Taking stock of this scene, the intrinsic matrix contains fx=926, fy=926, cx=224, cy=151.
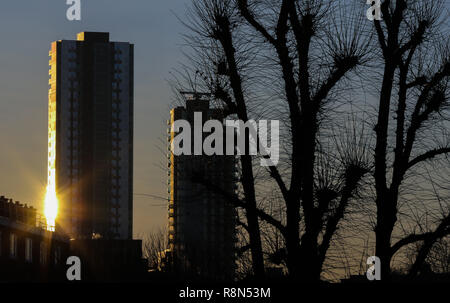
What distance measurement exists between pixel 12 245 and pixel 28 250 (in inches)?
230

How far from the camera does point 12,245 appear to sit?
68.8 metres

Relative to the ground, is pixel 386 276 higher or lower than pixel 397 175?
lower

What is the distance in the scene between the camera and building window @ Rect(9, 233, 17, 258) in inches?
2689

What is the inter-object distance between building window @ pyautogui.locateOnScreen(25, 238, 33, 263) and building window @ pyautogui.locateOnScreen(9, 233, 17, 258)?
3048 millimetres

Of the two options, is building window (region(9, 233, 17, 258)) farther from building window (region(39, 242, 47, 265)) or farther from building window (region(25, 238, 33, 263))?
building window (region(39, 242, 47, 265))

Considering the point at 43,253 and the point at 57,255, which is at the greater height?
the point at 43,253

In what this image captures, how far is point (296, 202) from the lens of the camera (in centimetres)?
1570

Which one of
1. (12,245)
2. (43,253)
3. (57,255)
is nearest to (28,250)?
(12,245)

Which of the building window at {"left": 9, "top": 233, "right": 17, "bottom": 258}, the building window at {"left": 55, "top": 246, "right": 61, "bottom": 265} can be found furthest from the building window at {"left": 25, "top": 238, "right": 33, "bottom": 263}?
the building window at {"left": 55, "top": 246, "right": 61, "bottom": 265}

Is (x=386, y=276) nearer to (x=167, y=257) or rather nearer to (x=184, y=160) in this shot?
(x=184, y=160)

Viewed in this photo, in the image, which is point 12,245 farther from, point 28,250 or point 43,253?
point 43,253
